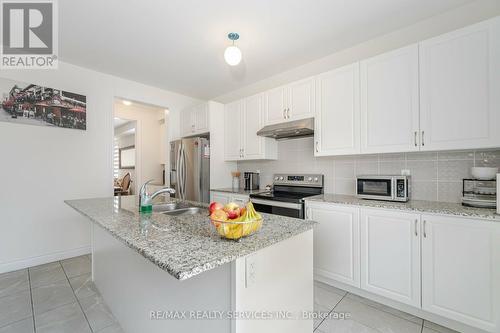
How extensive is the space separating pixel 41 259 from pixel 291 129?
344 centimetres

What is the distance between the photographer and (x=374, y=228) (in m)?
1.91

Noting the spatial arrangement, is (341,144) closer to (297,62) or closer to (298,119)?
(298,119)

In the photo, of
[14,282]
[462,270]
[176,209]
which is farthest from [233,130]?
[14,282]

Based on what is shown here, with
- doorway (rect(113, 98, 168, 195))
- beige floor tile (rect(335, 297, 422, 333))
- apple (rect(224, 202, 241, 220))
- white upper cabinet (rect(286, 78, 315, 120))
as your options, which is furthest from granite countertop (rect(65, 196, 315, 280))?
doorway (rect(113, 98, 168, 195))

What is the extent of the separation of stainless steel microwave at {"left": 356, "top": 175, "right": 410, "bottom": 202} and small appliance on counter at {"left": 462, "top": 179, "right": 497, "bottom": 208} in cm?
39

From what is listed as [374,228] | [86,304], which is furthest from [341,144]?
[86,304]

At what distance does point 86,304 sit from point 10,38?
281 cm

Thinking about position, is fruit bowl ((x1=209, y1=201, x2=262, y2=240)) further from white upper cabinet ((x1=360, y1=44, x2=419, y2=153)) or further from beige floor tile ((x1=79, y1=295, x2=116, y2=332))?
white upper cabinet ((x1=360, y1=44, x2=419, y2=153))

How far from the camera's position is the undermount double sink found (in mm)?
1851

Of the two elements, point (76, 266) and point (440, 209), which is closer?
point (440, 209)

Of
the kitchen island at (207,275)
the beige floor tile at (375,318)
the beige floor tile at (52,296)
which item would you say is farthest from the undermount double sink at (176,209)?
the beige floor tile at (375,318)

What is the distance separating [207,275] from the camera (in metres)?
0.97

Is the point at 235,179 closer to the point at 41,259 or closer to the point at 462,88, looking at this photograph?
the point at 41,259

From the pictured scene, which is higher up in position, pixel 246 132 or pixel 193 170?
pixel 246 132
